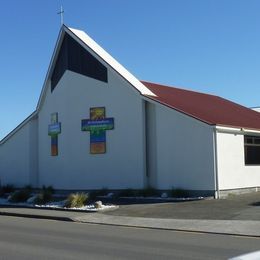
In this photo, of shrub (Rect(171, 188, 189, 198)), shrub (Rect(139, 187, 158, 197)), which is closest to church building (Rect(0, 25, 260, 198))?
shrub (Rect(171, 188, 189, 198))

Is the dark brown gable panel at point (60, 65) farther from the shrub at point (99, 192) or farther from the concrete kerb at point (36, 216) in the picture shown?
the concrete kerb at point (36, 216)

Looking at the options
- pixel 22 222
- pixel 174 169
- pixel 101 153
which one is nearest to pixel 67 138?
pixel 101 153

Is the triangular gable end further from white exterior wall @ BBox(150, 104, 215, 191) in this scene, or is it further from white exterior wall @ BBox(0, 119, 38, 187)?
white exterior wall @ BBox(150, 104, 215, 191)

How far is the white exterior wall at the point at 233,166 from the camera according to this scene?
24.6 meters

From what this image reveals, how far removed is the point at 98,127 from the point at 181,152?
210 inches

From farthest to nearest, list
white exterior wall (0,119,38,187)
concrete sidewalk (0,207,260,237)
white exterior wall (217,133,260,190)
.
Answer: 1. white exterior wall (0,119,38,187)
2. white exterior wall (217,133,260,190)
3. concrete sidewalk (0,207,260,237)

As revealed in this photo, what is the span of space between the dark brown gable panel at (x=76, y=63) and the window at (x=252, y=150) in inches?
306

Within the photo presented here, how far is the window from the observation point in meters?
27.1

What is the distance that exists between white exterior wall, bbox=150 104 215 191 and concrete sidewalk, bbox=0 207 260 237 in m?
5.61

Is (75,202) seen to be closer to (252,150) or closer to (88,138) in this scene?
(88,138)

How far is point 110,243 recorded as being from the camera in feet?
42.3

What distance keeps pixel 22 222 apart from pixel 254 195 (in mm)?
11055

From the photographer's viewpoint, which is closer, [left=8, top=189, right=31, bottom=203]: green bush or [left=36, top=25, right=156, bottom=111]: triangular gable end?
A: [left=8, top=189, right=31, bottom=203]: green bush

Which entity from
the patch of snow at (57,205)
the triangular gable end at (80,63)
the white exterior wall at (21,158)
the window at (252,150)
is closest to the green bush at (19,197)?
the patch of snow at (57,205)
